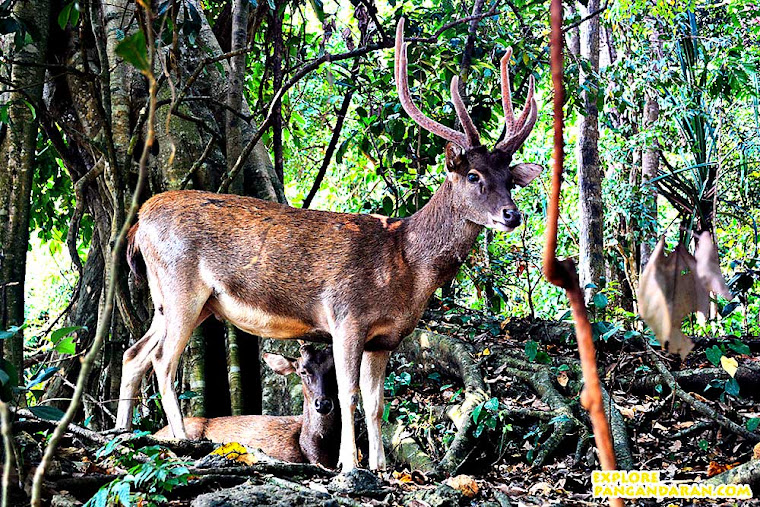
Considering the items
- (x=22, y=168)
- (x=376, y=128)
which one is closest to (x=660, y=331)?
(x=22, y=168)

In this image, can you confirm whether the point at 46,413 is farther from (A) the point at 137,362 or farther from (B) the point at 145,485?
(A) the point at 137,362

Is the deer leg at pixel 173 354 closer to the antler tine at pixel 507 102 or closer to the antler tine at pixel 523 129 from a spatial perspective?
the antler tine at pixel 523 129

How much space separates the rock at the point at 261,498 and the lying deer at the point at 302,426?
2922 millimetres

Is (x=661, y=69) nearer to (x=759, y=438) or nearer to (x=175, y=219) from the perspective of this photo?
(x=759, y=438)

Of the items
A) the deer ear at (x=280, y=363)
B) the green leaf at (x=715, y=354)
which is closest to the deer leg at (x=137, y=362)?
the deer ear at (x=280, y=363)

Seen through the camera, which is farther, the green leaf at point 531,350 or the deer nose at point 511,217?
the green leaf at point 531,350

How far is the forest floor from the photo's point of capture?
3678 mm

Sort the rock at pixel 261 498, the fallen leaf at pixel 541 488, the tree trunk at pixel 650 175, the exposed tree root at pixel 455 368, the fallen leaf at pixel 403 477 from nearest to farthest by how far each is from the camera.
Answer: the rock at pixel 261 498 < the fallen leaf at pixel 541 488 < the fallen leaf at pixel 403 477 < the exposed tree root at pixel 455 368 < the tree trunk at pixel 650 175

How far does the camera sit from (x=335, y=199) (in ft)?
44.5

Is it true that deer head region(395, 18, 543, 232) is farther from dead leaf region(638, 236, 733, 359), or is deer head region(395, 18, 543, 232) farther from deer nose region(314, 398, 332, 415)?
dead leaf region(638, 236, 733, 359)

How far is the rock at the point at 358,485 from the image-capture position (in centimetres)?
404

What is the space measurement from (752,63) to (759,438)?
5266 mm

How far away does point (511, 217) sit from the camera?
18.9 ft

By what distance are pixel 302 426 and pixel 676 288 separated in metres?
5.91
